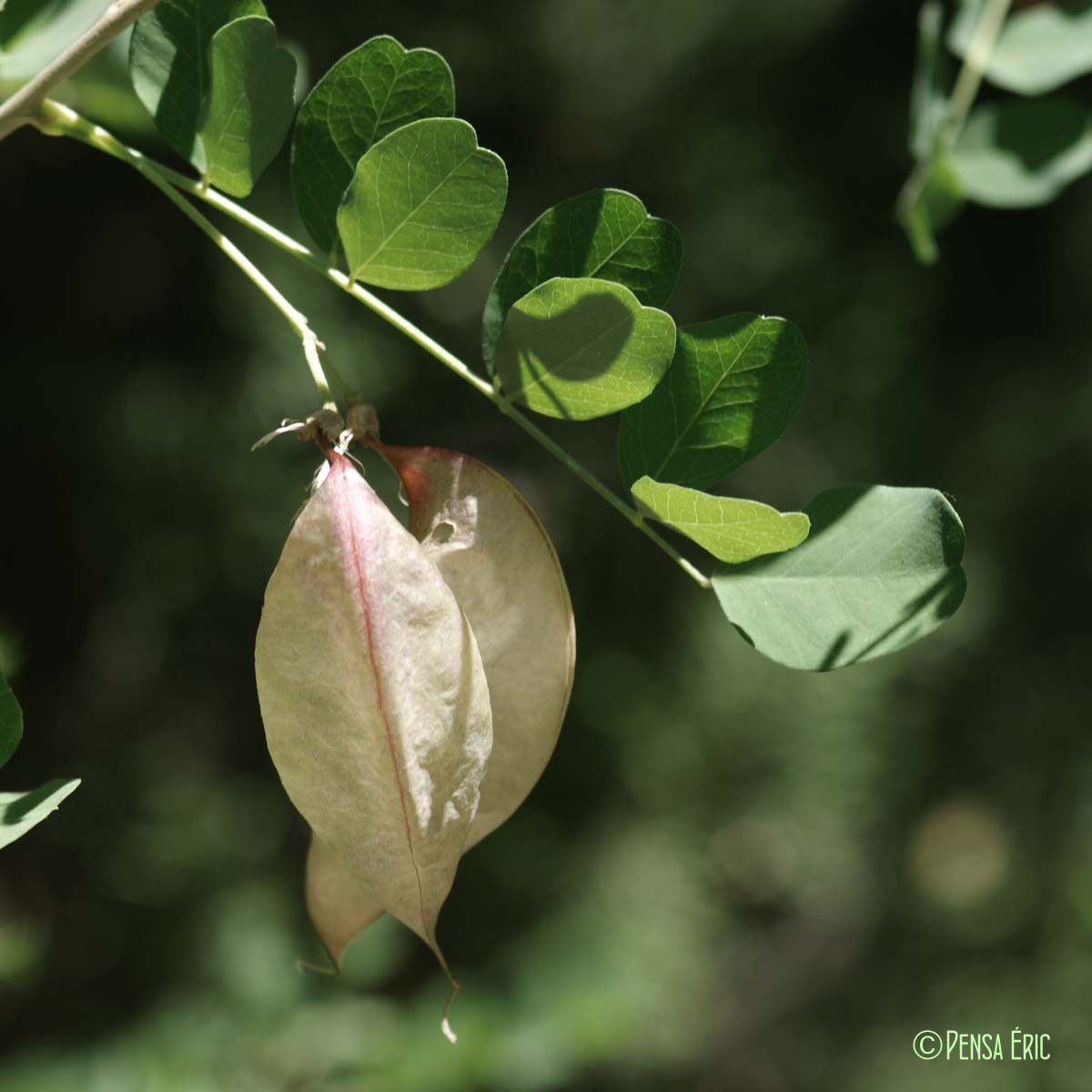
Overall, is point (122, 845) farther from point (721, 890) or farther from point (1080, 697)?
point (1080, 697)

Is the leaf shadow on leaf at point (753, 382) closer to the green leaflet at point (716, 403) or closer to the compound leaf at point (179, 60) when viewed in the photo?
the green leaflet at point (716, 403)

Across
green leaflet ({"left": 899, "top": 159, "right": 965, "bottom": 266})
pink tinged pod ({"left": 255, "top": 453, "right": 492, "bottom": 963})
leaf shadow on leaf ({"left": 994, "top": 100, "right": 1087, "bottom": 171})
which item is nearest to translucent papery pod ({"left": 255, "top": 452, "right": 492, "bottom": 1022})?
pink tinged pod ({"left": 255, "top": 453, "right": 492, "bottom": 963})

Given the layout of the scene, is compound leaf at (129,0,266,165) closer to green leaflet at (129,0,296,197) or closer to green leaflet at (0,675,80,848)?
green leaflet at (129,0,296,197)

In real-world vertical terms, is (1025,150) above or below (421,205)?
below

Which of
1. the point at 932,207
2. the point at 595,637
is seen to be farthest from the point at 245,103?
the point at 595,637

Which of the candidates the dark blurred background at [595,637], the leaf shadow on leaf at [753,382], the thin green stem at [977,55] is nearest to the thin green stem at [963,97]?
the thin green stem at [977,55]

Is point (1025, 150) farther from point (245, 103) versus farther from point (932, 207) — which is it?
point (245, 103)
